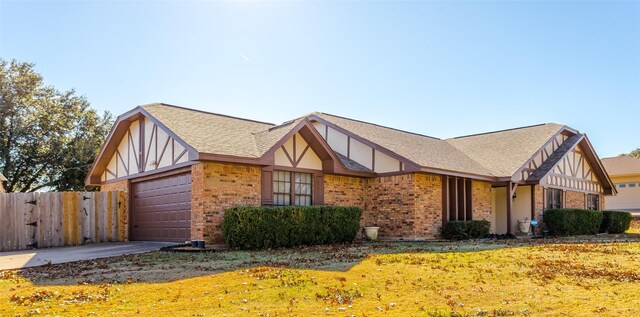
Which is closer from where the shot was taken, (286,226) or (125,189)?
(286,226)

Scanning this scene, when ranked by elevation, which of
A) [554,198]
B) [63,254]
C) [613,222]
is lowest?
[613,222]

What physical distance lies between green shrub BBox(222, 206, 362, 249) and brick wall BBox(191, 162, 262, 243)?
25.5 inches

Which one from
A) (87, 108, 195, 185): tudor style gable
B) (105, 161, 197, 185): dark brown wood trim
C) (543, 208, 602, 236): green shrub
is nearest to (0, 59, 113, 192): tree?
(87, 108, 195, 185): tudor style gable

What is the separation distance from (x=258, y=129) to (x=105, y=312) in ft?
44.1

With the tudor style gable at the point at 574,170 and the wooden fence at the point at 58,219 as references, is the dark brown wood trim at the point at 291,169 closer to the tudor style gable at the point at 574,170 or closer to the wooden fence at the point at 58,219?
the wooden fence at the point at 58,219

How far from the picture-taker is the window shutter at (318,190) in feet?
60.2

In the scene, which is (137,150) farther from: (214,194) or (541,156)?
(541,156)

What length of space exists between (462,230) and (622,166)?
2902cm

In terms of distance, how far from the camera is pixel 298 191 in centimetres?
1792

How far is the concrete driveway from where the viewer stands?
12.5 meters

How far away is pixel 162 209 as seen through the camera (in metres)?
17.7

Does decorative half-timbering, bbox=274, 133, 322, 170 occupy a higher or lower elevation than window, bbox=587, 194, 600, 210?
higher

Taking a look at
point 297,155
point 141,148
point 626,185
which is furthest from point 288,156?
point 626,185

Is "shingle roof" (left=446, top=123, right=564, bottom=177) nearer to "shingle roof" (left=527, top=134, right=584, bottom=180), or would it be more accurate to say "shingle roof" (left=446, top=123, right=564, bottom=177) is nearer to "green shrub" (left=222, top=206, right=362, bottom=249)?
"shingle roof" (left=527, top=134, right=584, bottom=180)
